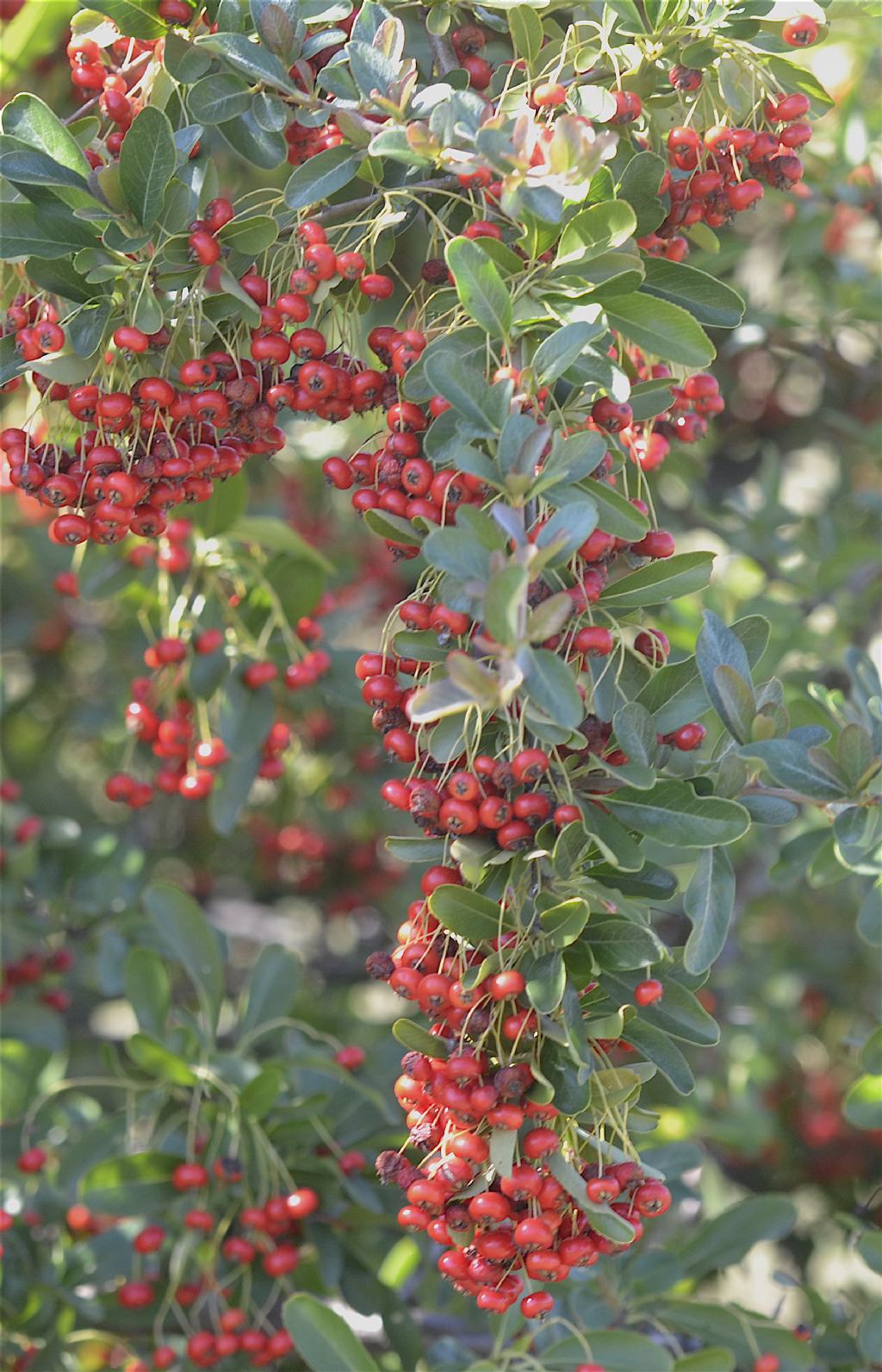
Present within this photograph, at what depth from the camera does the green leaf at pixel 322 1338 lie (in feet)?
4.64

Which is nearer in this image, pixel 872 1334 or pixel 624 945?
pixel 624 945

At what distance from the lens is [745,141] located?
4.29ft

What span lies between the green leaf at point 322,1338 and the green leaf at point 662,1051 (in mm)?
522

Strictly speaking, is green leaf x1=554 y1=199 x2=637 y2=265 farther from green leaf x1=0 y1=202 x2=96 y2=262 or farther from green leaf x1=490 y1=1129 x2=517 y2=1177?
green leaf x1=490 y1=1129 x2=517 y2=1177

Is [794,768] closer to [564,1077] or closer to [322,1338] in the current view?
[564,1077]

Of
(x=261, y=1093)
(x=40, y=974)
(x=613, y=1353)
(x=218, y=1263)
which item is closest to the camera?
(x=613, y=1353)

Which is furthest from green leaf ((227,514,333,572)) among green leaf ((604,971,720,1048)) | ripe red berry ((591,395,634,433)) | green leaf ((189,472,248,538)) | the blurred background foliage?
green leaf ((604,971,720,1048))

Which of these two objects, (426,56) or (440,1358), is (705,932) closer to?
(440,1358)

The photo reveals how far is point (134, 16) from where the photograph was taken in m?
1.27

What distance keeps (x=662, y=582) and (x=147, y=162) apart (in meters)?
0.62

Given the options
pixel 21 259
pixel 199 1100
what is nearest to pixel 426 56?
pixel 21 259

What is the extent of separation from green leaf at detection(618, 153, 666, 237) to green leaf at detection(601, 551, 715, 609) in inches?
7.3

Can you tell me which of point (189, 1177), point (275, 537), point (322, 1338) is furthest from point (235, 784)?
point (322, 1338)

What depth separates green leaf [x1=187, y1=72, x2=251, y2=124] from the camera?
4.16 ft
